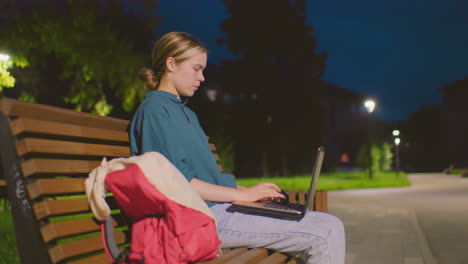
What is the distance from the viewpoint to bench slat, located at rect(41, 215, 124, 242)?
1955 mm

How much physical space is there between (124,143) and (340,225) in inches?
54.7

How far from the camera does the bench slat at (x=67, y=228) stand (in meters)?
1.96

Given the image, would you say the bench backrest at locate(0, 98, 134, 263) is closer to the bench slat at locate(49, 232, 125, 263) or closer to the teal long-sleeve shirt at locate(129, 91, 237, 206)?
the bench slat at locate(49, 232, 125, 263)

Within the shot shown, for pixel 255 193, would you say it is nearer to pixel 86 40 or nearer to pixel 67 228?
pixel 67 228

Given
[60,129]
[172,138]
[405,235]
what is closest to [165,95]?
[172,138]

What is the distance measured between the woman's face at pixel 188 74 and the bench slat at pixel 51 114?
1.51 feet

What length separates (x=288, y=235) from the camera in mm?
2455

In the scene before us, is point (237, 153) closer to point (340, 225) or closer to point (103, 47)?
point (103, 47)

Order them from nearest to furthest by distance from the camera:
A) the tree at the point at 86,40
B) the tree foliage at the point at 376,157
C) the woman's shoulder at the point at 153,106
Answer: the woman's shoulder at the point at 153,106 → the tree at the point at 86,40 → the tree foliage at the point at 376,157

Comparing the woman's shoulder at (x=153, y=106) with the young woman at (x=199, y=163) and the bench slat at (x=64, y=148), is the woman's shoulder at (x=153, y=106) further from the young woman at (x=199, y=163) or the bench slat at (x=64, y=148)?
the bench slat at (x=64, y=148)

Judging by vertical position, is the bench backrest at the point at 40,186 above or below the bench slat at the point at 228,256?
above

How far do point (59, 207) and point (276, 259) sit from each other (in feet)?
3.46

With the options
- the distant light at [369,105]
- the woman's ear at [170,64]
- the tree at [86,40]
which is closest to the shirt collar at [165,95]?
the woman's ear at [170,64]

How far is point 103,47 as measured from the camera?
17141 millimetres
